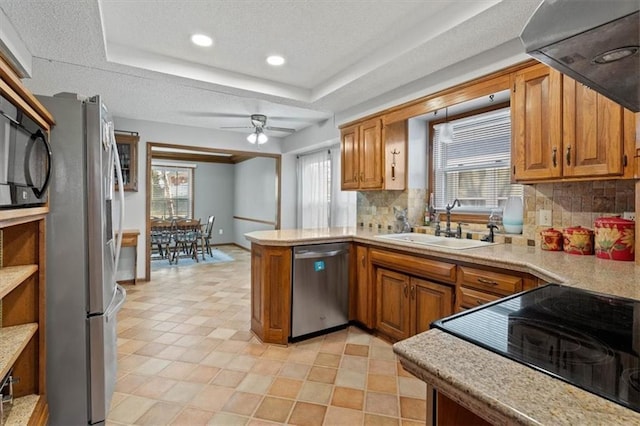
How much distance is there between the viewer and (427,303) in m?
2.43

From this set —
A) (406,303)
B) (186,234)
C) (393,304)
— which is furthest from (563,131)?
(186,234)

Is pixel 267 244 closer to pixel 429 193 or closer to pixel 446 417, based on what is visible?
pixel 429 193

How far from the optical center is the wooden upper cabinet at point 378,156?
3.32m

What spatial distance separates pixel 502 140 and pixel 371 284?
1.68m

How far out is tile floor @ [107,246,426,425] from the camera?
1857 millimetres

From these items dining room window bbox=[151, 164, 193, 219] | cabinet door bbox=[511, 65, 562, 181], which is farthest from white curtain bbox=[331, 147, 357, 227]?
dining room window bbox=[151, 164, 193, 219]

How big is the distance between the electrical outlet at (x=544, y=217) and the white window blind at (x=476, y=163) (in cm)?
41

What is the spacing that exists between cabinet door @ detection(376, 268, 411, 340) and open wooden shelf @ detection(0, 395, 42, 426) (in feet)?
7.38

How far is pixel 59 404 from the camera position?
5.48 ft

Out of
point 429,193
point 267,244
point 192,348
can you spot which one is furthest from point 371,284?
point 192,348

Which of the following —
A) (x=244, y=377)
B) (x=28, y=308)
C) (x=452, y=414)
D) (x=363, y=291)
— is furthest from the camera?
(x=363, y=291)

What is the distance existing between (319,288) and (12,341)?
6.54ft

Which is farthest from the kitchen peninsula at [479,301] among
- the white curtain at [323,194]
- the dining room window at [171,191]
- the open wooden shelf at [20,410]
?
the dining room window at [171,191]

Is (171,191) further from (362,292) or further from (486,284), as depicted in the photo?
(486,284)
